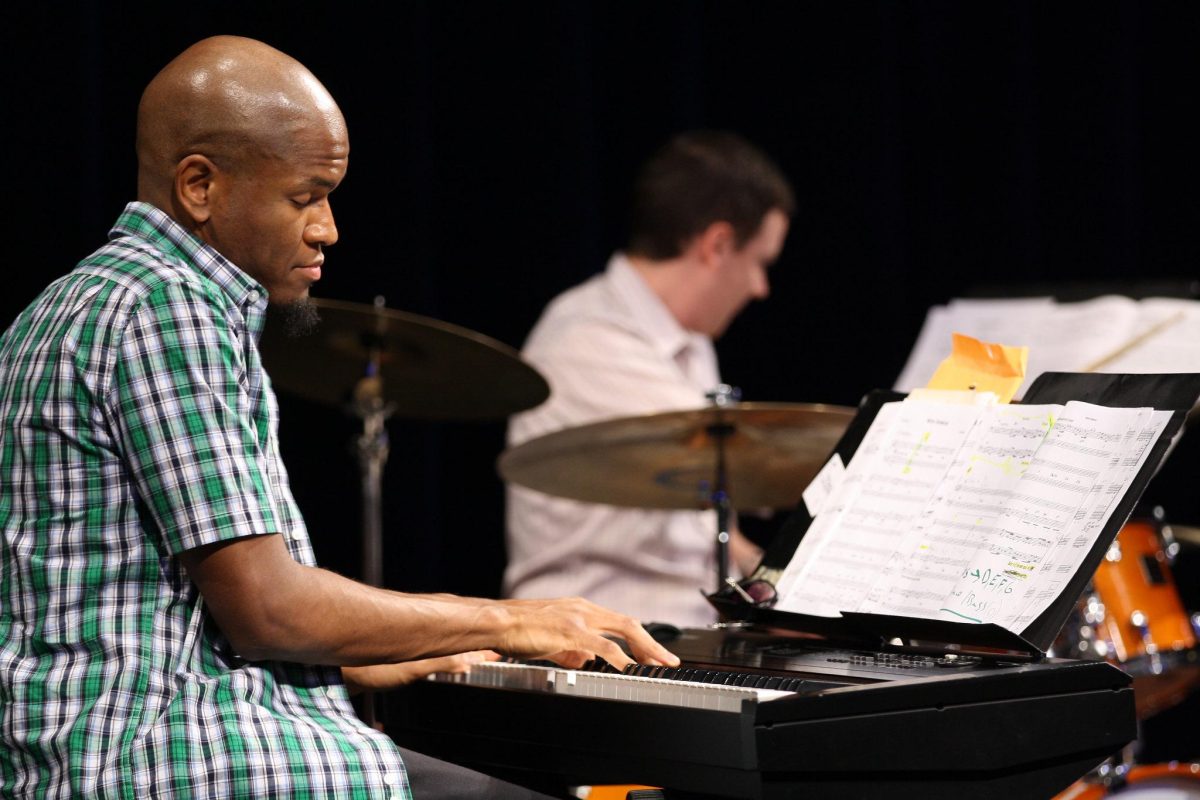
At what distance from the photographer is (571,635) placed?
5.91 feet

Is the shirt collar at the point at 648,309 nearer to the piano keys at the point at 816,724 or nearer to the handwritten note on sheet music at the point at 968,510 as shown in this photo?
the handwritten note on sheet music at the point at 968,510

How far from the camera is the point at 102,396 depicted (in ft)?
5.14

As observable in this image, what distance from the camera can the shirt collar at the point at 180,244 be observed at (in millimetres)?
1705

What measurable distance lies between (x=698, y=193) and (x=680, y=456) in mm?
1004

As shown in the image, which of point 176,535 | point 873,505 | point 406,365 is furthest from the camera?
point 406,365

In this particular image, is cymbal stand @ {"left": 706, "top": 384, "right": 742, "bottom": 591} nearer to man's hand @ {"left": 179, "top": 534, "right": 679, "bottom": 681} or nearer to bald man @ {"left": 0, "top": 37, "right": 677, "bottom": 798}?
man's hand @ {"left": 179, "top": 534, "right": 679, "bottom": 681}

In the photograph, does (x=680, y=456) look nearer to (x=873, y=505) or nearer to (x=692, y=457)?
(x=692, y=457)

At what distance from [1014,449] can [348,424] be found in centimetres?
224

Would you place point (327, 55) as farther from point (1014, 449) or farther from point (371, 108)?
point (1014, 449)

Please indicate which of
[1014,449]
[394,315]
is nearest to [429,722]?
[1014,449]

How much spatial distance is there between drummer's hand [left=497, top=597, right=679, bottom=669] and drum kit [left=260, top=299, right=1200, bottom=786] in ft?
3.28

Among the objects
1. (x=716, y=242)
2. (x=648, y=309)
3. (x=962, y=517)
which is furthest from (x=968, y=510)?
(x=716, y=242)

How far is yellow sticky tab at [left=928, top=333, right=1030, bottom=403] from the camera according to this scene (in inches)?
81.2

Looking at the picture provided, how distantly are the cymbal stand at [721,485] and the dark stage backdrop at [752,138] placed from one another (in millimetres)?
953
